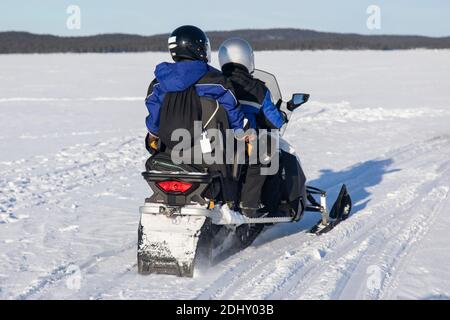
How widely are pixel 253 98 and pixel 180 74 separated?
2.50ft

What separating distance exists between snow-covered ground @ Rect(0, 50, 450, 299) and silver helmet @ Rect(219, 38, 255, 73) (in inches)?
53.5

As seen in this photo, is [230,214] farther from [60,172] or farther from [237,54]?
[60,172]

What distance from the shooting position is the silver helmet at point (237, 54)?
511 centimetres

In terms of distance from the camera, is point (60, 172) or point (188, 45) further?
point (60, 172)

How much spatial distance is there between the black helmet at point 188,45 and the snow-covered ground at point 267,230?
4.54ft

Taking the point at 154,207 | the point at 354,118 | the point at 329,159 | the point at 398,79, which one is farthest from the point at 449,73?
the point at 154,207

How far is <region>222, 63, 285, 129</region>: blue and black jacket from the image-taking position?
16.4 ft

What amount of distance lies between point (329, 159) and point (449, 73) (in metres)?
20.2

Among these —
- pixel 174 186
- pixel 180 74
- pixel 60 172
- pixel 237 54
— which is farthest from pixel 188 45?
pixel 60 172

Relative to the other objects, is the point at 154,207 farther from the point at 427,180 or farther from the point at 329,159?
the point at 329,159

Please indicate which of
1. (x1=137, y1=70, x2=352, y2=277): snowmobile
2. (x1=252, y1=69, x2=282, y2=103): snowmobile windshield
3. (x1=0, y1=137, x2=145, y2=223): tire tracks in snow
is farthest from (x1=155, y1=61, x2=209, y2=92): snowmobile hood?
(x1=0, y1=137, x2=145, y2=223): tire tracks in snow

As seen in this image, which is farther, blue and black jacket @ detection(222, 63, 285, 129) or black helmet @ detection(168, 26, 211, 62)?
blue and black jacket @ detection(222, 63, 285, 129)

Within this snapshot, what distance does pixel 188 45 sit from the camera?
4.54 m

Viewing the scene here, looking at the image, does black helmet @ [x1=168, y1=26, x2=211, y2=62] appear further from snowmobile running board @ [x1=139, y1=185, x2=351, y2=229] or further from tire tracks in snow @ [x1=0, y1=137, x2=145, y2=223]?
tire tracks in snow @ [x1=0, y1=137, x2=145, y2=223]
